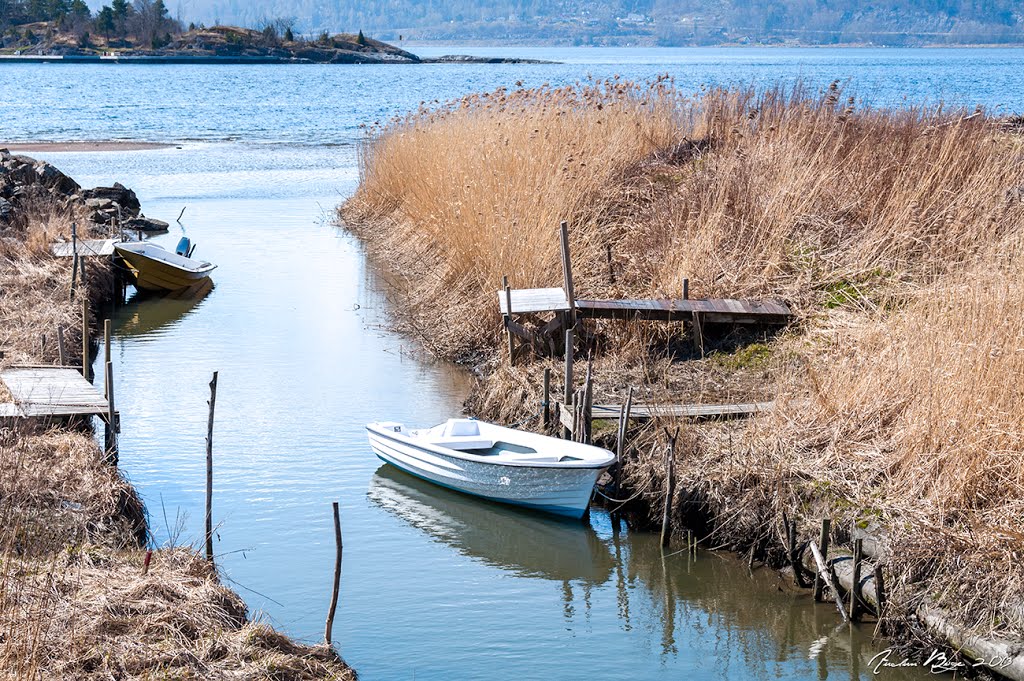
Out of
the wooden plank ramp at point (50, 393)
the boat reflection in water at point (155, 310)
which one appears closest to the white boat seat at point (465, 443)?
the wooden plank ramp at point (50, 393)

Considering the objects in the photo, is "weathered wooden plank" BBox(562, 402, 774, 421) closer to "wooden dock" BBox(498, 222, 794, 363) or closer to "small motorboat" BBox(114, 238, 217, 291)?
"wooden dock" BBox(498, 222, 794, 363)

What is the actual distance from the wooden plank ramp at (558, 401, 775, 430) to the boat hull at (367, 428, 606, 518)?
871 mm

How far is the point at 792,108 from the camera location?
17312mm

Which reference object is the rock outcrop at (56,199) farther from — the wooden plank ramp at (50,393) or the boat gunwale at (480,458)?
the boat gunwale at (480,458)

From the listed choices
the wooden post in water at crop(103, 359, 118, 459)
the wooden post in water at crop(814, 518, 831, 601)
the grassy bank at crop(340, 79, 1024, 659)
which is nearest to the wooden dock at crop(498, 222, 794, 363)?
the grassy bank at crop(340, 79, 1024, 659)

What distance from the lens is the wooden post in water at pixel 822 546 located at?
8.27 meters

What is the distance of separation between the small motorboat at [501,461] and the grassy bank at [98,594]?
2.67 meters

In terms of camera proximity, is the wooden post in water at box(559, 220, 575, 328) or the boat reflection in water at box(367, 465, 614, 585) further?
the wooden post in water at box(559, 220, 575, 328)

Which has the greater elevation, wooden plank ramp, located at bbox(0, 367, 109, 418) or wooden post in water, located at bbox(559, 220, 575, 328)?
wooden post in water, located at bbox(559, 220, 575, 328)

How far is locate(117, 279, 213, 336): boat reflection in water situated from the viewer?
58.7ft

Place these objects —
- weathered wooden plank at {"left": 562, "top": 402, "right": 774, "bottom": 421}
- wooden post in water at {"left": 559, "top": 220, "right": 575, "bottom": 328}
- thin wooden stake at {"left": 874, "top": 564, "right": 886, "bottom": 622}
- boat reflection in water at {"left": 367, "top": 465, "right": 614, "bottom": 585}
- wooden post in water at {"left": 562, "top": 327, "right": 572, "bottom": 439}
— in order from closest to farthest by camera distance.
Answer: thin wooden stake at {"left": 874, "top": 564, "right": 886, "bottom": 622} < boat reflection in water at {"left": 367, "top": 465, "right": 614, "bottom": 585} < weathered wooden plank at {"left": 562, "top": 402, "right": 774, "bottom": 421} < wooden post in water at {"left": 562, "top": 327, "right": 572, "bottom": 439} < wooden post in water at {"left": 559, "top": 220, "right": 575, "bottom": 328}

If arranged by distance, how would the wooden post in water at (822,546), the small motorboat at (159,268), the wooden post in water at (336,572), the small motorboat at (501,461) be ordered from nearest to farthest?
1. the wooden post in water at (336,572)
2. the wooden post in water at (822,546)
3. the small motorboat at (501,461)
4. the small motorboat at (159,268)

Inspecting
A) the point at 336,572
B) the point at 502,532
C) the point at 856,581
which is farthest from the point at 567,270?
the point at 336,572

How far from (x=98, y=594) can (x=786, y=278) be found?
Result: 8.91m
